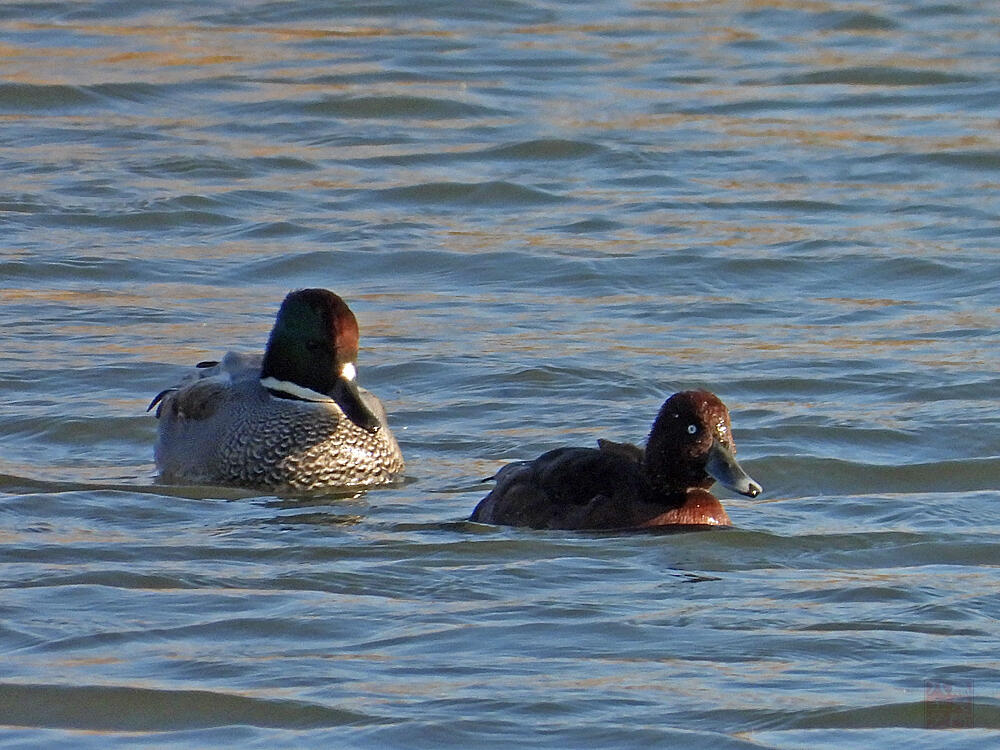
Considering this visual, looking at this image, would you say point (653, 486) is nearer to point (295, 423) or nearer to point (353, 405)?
point (353, 405)

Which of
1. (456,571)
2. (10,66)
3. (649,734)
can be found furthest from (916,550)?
(10,66)

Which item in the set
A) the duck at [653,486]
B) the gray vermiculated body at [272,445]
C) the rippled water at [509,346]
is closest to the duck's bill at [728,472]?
the duck at [653,486]

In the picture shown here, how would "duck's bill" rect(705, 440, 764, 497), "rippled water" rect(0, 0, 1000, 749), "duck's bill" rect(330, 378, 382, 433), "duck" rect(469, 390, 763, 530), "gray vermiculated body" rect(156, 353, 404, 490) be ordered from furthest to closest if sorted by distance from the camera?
"gray vermiculated body" rect(156, 353, 404, 490) < "duck's bill" rect(330, 378, 382, 433) < "duck" rect(469, 390, 763, 530) < "duck's bill" rect(705, 440, 764, 497) < "rippled water" rect(0, 0, 1000, 749)

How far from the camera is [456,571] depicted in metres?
7.98

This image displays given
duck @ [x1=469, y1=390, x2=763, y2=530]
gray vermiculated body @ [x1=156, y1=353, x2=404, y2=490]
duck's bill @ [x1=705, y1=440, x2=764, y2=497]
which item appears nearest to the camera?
duck's bill @ [x1=705, y1=440, x2=764, y2=497]

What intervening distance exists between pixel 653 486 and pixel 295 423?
2.11 meters

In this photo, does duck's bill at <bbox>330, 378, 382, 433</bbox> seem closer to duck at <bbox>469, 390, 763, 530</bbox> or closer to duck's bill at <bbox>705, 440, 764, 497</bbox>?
duck at <bbox>469, 390, 763, 530</bbox>

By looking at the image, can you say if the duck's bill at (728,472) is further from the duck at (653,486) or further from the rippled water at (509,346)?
the rippled water at (509,346)

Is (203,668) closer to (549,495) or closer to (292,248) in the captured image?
(549,495)

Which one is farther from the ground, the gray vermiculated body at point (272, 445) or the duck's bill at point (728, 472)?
the duck's bill at point (728, 472)

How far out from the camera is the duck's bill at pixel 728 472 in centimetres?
830

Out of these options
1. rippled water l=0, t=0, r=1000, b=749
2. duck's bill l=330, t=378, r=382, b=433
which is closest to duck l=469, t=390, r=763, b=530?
rippled water l=0, t=0, r=1000, b=749

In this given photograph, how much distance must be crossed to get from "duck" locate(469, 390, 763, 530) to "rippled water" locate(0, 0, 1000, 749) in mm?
109

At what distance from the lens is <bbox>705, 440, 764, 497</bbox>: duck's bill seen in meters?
8.30
